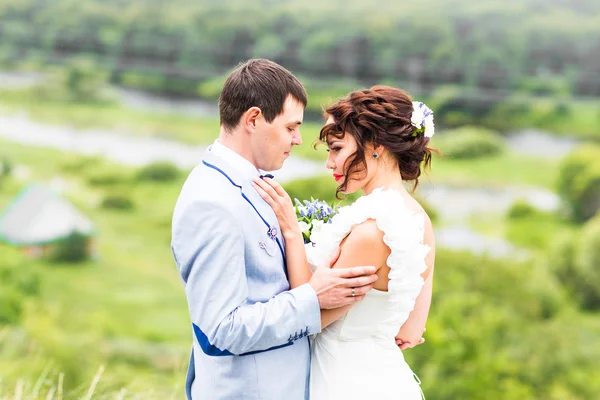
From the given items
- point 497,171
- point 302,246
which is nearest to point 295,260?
point 302,246

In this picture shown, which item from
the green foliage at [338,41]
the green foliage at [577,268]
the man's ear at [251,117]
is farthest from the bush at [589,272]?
the man's ear at [251,117]

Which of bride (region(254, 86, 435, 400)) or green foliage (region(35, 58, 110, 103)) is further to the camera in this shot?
green foliage (region(35, 58, 110, 103))

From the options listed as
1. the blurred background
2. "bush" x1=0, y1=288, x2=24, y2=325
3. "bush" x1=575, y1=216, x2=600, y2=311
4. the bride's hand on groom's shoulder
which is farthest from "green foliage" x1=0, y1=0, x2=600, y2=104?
the bride's hand on groom's shoulder

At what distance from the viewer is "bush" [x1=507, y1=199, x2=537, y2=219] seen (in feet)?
62.1

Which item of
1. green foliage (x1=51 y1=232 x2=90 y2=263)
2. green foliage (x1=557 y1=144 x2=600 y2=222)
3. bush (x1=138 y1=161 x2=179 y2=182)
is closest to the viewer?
green foliage (x1=557 y1=144 x2=600 y2=222)

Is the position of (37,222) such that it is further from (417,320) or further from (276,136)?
(276,136)

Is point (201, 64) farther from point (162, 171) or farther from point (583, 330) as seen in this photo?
point (583, 330)

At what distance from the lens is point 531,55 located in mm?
19250

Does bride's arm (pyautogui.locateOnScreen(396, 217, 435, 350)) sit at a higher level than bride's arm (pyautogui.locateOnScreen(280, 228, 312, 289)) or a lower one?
lower

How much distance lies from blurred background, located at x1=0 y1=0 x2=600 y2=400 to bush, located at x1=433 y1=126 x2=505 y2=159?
0.05 m

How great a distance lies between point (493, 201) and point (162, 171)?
8.63m

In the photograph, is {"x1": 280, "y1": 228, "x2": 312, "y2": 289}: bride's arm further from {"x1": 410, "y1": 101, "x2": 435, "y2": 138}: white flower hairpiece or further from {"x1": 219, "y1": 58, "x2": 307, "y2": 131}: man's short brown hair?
{"x1": 410, "y1": 101, "x2": 435, "y2": 138}: white flower hairpiece

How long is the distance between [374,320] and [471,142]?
17.2 metres

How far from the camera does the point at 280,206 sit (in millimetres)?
1973
